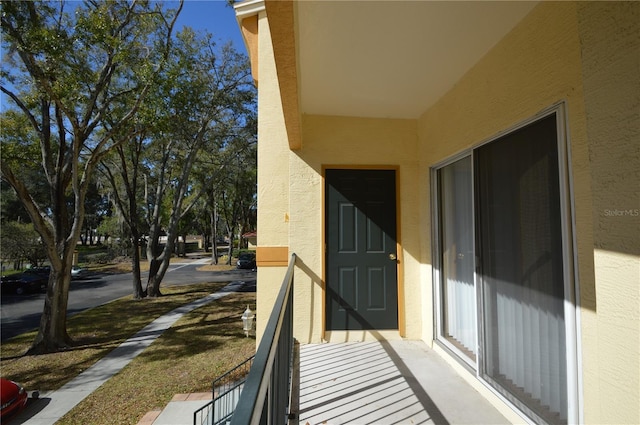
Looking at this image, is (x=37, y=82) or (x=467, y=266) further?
(x=37, y=82)

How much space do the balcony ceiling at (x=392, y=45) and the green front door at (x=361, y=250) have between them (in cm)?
94

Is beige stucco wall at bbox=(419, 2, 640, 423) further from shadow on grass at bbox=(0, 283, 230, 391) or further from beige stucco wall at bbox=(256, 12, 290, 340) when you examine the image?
shadow on grass at bbox=(0, 283, 230, 391)

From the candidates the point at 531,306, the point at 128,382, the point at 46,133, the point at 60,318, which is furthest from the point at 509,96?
the point at 60,318

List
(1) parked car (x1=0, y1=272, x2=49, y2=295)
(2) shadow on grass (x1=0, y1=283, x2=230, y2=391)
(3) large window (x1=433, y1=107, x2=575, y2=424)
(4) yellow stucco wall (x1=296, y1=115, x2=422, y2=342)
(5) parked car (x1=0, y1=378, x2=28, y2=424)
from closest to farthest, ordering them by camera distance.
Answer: (3) large window (x1=433, y1=107, x2=575, y2=424) < (4) yellow stucco wall (x1=296, y1=115, x2=422, y2=342) < (5) parked car (x1=0, y1=378, x2=28, y2=424) < (2) shadow on grass (x1=0, y1=283, x2=230, y2=391) < (1) parked car (x1=0, y1=272, x2=49, y2=295)

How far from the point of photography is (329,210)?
12.1 feet

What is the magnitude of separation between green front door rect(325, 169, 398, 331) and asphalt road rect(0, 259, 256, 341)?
40.0 feet

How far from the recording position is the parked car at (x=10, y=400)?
523cm

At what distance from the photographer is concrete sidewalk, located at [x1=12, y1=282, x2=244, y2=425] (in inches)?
219

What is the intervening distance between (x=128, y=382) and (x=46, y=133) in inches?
271

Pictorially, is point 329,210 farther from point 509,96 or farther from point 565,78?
point 565,78

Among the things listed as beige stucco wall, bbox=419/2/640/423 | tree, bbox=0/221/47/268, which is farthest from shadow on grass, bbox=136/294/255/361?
tree, bbox=0/221/47/268

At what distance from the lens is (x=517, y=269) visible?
208cm

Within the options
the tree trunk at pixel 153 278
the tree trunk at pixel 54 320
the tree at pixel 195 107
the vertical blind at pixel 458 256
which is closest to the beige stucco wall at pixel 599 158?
the vertical blind at pixel 458 256

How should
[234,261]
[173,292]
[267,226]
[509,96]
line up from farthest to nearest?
[234,261]
[173,292]
[267,226]
[509,96]
